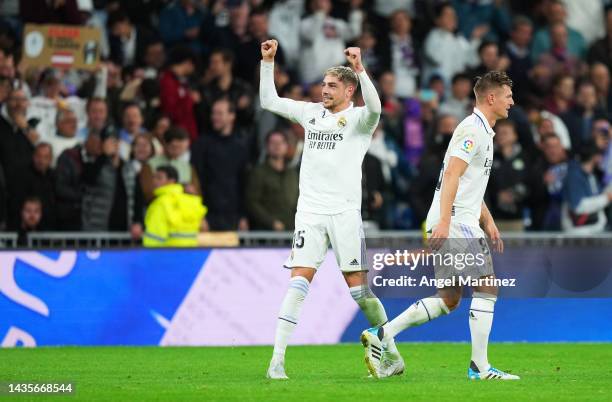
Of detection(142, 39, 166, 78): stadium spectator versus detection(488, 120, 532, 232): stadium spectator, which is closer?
detection(488, 120, 532, 232): stadium spectator

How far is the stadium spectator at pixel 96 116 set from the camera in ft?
57.8

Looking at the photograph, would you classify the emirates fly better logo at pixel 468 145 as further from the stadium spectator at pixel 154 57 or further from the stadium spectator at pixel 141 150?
the stadium spectator at pixel 154 57

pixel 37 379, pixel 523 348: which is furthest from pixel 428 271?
pixel 37 379

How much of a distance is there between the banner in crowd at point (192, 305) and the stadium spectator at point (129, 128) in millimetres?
2778

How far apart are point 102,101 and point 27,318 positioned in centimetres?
371

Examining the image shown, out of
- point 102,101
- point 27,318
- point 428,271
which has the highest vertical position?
point 102,101

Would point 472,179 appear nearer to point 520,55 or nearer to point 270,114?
point 270,114

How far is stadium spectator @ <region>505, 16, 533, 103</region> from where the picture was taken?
841 inches

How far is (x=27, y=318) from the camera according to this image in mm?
15125

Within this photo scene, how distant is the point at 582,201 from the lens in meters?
18.5

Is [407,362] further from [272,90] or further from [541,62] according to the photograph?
[541,62]

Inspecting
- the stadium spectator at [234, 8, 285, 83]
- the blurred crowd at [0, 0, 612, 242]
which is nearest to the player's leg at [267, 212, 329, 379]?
the blurred crowd at [0, 0, 612, 242]


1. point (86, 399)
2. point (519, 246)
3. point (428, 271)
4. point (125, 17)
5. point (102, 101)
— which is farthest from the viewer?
point (125, 17)

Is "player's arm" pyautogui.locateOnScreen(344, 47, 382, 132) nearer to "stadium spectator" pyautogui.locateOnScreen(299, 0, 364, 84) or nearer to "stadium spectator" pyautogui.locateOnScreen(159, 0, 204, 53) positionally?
"stadium spectator" pyautogui.locateOnScreen(299, 0, 364, 84)
